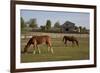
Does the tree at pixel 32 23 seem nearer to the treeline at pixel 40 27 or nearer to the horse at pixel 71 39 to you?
the treeline at pixel 40 27

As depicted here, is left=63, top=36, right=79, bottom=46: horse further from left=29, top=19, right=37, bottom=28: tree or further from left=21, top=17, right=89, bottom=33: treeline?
left=29, top=19, right=37, bottom=28: tree

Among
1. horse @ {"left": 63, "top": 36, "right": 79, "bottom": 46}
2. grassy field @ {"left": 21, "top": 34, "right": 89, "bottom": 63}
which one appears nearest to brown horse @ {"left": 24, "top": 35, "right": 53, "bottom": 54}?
grassy field @ {"left": 21, "top": 34, "right": 89, "bottom": 63}

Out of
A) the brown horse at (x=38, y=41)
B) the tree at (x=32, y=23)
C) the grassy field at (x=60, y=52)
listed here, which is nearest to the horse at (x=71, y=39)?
the grassy field at (x=60, y=52)

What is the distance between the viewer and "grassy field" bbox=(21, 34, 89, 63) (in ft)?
6.64

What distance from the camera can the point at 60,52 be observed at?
2.14 m

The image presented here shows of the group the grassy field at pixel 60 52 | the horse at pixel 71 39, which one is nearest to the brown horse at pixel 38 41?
the grassy field at pixel 60 52

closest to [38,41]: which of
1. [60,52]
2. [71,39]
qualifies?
[60,52]

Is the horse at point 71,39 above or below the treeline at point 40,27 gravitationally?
below

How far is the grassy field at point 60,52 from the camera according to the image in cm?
202

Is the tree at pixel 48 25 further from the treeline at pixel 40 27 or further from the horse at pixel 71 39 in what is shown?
the horse at pixel 71 39

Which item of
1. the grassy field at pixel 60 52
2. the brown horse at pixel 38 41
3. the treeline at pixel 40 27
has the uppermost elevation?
the treeline at pixel 40 27

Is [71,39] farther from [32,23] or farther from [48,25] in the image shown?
[32,23]

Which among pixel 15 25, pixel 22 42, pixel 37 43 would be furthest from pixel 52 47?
pixel 15 25

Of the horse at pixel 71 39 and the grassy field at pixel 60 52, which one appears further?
the horse at pixel 71 39
